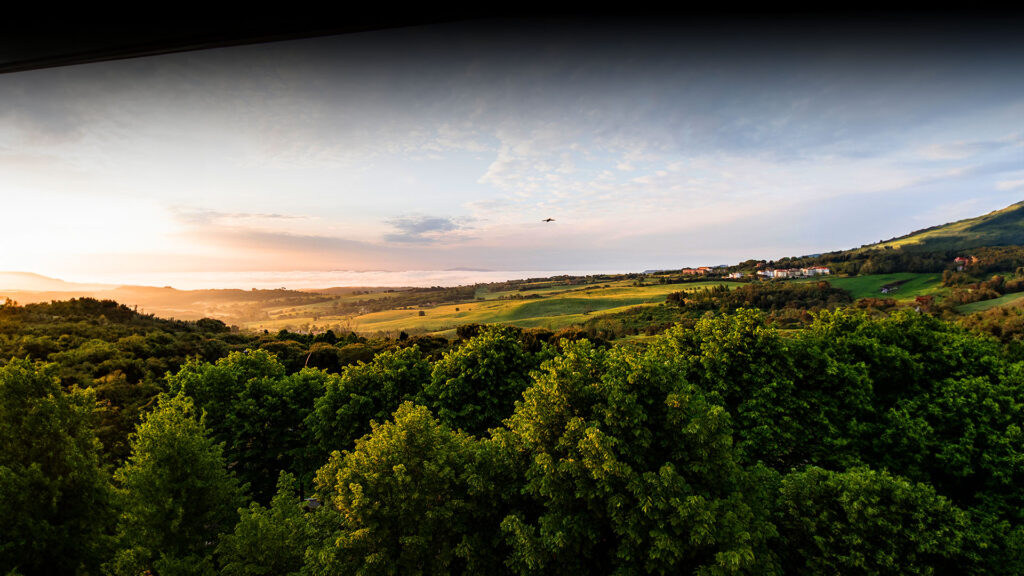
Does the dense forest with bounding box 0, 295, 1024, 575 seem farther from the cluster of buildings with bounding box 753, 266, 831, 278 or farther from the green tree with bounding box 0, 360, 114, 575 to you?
the cluster of buildings with bounding box 753, 266, 831, 278

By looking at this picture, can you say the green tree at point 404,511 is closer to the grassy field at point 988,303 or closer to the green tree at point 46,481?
the green tree at point 46,481

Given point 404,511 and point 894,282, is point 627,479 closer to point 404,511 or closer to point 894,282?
point 404,511

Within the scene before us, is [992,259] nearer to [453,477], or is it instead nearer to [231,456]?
[453,477]

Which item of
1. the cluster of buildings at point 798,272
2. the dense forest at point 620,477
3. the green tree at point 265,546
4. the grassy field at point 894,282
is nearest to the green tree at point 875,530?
the dense forest at point 620,477

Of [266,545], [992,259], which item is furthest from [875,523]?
[992,259]

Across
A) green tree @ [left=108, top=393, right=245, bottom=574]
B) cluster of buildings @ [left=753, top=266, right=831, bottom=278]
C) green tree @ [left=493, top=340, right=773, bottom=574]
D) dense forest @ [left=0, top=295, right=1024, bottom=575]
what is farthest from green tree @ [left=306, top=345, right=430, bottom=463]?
cluster of buildings @ [left=753, top=266, right=831, bottom=278]

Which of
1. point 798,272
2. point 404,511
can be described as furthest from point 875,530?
point 798,272

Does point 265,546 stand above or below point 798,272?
below
